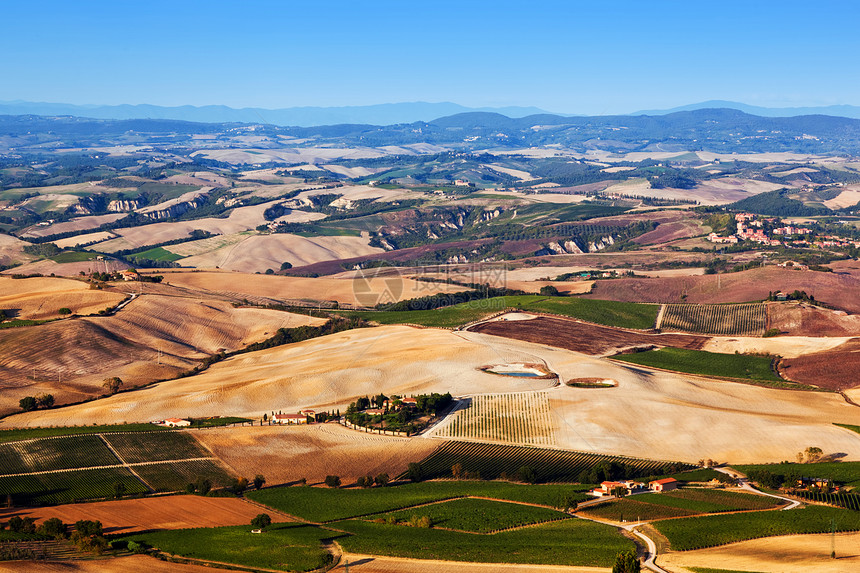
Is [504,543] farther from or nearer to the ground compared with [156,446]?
farther from the ground

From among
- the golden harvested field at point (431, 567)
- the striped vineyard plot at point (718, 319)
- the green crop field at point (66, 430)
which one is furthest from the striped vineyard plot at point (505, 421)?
the striped vineyard plot at point (718, 319)

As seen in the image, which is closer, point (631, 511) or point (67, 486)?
point (631, 511)

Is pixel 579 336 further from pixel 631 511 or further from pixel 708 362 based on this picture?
pixel 631 511

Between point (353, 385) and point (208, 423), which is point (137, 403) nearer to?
point (208, 423)

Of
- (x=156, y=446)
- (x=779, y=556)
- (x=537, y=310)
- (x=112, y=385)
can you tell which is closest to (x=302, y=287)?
(x=537, y=310)

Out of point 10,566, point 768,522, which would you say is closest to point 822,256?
point 768,522

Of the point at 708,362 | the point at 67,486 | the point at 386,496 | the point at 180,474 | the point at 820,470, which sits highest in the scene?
the point at 820,470
